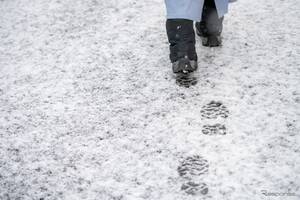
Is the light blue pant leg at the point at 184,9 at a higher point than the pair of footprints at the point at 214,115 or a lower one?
higher

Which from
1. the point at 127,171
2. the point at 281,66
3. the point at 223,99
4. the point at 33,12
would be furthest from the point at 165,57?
the point at 33,12

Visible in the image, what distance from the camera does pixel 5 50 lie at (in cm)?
374

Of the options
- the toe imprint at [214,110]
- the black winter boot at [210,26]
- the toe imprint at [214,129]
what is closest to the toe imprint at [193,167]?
the toe imprint at [214,129]

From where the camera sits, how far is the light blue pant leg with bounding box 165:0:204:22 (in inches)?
112

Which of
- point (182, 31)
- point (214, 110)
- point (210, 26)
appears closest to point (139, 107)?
point (214, 110)

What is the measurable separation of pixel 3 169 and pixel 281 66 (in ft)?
7.80

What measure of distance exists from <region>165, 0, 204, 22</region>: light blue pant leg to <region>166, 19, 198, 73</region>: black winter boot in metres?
0.09

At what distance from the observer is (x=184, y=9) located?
285cm

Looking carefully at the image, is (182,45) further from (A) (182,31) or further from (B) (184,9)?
(B) (184,9)

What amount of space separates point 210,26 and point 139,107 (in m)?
1.07

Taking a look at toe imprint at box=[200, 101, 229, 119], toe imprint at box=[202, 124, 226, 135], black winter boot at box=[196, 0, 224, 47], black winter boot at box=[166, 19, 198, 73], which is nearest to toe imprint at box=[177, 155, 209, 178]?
toe imprint at box=[202, 124, 226, 135]

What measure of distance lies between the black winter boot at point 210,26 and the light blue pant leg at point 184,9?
35 cm

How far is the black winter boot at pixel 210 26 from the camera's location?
127 inches

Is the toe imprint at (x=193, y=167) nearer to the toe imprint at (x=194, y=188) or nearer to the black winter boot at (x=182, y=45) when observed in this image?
the toe imprint at (x=194, y=188)
